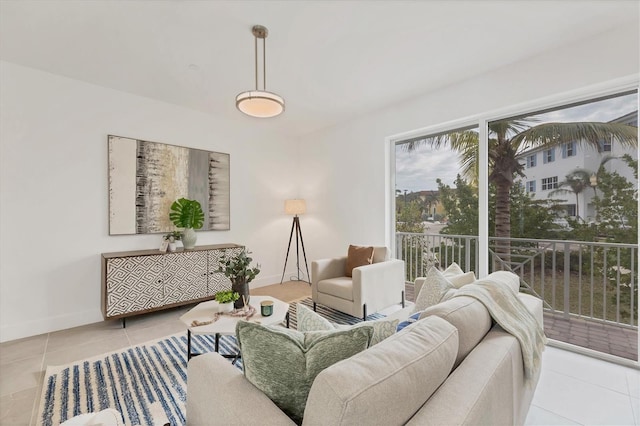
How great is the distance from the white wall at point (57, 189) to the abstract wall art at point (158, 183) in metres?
0.10

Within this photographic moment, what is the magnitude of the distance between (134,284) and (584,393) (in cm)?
384

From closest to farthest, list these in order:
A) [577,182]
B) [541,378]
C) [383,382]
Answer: [383,382] < [541,378] < [577,182]

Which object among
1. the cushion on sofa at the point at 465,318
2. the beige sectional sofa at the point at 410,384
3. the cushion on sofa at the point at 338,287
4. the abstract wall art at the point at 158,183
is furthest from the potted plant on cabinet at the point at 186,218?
the cushion on sofa at the point at 465,318

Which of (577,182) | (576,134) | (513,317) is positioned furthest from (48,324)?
(576,134)

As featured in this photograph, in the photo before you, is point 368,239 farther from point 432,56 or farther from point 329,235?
point 432,56

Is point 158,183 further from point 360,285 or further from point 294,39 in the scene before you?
point 360,285

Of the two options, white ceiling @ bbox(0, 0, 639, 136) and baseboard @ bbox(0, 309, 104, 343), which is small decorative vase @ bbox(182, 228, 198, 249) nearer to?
baseboard @ bbox(0, 309, 104, 343)

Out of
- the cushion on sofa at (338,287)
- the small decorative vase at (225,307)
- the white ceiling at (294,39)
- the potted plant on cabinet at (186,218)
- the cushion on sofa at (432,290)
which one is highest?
the white ceiling at (294,39)

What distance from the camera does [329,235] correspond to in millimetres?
4559

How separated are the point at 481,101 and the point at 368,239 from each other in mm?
2081

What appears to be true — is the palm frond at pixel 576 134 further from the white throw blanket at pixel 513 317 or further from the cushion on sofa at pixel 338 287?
the cushion on sofa at pixel 338 287

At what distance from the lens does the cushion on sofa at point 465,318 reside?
1.13 metres

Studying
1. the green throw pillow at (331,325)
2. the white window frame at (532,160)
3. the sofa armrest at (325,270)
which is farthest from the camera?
the sofa armrest at (325,270)

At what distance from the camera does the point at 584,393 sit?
1.91 m
